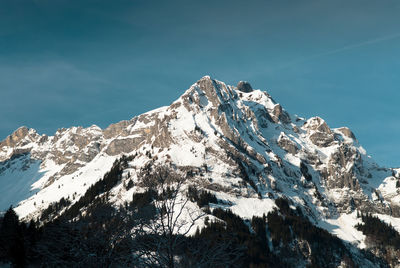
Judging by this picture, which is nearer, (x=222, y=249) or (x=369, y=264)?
(x=222, y=249)

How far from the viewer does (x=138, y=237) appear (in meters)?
27.4

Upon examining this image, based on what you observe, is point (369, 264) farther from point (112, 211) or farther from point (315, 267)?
point (112, 211)

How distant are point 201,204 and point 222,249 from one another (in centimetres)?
16261

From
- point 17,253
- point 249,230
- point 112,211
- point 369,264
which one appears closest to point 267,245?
point 249,230

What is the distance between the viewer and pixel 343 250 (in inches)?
7485

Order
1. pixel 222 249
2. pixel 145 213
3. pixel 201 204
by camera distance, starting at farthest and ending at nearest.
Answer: pixel 201 204
pixel 145 213
pixel 222 249

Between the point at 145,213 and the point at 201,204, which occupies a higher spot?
the point at 201,204

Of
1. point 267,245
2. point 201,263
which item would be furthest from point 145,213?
point 267,245

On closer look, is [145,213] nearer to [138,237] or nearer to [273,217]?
[138,237]

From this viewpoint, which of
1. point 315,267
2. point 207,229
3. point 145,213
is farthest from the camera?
point 315,267

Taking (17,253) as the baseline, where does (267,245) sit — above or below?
above

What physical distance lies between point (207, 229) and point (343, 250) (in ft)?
261

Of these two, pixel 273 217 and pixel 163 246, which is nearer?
pixel 163 246

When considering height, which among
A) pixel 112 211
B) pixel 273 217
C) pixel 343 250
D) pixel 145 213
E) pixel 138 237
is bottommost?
pixel 138 237
